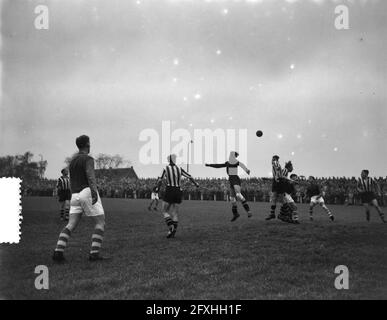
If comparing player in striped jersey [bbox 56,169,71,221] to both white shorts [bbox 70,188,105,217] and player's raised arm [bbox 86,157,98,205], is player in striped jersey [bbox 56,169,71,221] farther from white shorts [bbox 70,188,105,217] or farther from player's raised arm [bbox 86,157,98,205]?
player's raised arm [bbox 86,157,98,205]

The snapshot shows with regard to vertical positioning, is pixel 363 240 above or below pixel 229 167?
below

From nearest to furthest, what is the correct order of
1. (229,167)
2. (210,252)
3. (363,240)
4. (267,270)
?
(267,270) → (210,252) → (363,240) → (229,167)

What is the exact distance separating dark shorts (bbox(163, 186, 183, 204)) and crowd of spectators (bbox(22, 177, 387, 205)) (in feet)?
40.1

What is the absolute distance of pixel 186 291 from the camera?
5312 millimetres

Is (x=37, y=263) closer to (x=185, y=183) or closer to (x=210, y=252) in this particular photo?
(x=210, y=252)

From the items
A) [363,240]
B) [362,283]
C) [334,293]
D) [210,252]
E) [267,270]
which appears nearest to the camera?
[334,293]

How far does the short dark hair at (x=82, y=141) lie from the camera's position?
7496 millimetres

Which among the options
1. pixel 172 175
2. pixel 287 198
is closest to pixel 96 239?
pixel 172 175

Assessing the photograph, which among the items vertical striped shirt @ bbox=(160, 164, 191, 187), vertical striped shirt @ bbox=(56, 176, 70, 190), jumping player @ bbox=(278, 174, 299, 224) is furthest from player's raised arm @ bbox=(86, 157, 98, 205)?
vertical striped shirt @ bbox=(56, 176, 70, 190)

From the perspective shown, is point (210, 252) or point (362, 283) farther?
point (210, 252)

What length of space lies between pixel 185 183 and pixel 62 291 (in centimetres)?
3981

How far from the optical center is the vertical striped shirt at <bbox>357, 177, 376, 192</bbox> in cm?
1494
